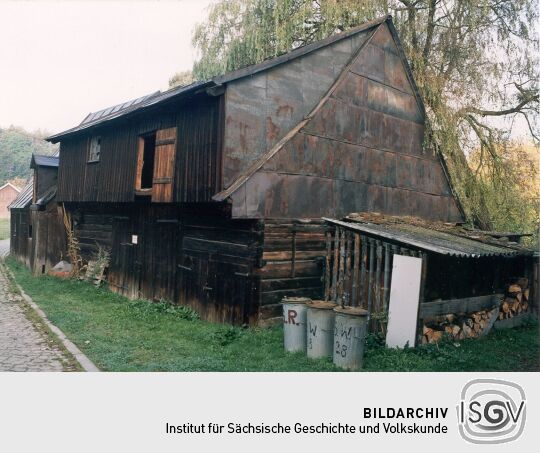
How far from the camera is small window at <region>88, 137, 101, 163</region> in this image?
52.1 ft

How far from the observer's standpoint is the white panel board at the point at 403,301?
803 centimetres

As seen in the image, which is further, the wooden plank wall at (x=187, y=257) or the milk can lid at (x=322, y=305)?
the wooden plank wall at (x=187, y=257)

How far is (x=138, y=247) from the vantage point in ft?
46.2

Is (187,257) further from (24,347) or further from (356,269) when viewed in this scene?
(356,269)

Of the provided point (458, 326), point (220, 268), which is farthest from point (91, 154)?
point (458, 326)

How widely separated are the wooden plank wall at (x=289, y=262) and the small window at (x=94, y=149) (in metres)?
8.59

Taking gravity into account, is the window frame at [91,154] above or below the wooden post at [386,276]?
above

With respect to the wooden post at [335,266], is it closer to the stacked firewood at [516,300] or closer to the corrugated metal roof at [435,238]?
the corrugated metal roof at [435,238]

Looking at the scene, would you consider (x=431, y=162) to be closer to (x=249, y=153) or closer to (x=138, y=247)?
(x=249, y=153)

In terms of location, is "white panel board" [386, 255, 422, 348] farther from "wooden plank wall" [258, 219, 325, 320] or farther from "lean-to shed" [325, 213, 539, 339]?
"wooden plank wall" [258, 219, 325, 320]

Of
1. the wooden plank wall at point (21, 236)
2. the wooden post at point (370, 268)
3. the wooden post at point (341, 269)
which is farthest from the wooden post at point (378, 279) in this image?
the wooden plank wall at point (21, 236)
